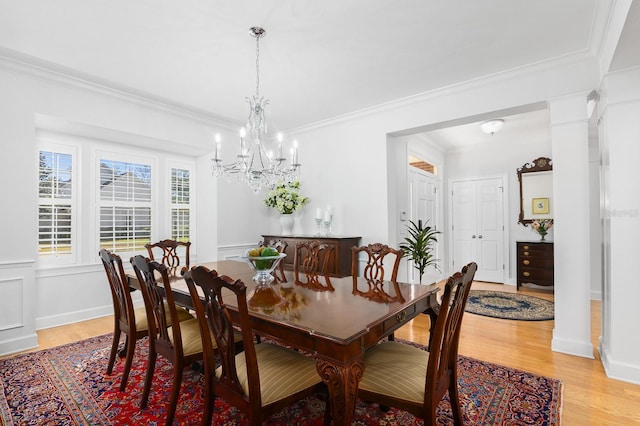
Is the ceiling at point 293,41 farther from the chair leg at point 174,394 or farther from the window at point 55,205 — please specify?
the chair leg at point 174,394

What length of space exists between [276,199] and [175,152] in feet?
5.48

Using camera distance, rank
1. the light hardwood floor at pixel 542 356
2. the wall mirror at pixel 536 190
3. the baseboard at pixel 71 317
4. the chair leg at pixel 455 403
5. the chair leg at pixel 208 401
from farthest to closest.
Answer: the wall mirror at pixel 536 190, the baseboard at pixel 71 317, the light hardwood floor at pixel 542 356, the chair leg at pixel 455 403, the chair leg at pixel 208 401

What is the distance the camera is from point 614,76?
247cm

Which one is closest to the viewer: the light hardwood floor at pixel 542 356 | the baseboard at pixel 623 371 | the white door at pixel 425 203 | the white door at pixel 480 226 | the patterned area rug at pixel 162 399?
the patterned area rug at pixel 162 399

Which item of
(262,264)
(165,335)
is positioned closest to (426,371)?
(262,264)

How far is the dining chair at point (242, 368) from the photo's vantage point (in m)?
1.38

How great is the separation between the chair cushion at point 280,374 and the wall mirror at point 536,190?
5599 mm

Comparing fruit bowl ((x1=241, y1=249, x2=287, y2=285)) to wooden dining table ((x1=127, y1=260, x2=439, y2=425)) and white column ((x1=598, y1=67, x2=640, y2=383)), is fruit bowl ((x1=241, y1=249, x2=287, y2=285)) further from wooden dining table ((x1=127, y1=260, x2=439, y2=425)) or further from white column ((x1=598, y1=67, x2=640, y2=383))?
white column ((x1=598, y1=67, x2=640, y2=383))

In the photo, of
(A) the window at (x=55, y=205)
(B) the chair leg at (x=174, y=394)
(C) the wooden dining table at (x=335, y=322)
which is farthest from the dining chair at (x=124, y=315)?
(A) the window at (x=55, y=205)

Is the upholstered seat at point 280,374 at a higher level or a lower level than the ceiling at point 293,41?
lower

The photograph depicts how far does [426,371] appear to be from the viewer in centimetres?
148

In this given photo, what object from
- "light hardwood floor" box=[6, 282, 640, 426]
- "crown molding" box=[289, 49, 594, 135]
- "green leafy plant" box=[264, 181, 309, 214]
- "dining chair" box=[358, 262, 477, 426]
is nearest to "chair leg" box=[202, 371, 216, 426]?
"dining chair" box=[358, 262, 477, 426]

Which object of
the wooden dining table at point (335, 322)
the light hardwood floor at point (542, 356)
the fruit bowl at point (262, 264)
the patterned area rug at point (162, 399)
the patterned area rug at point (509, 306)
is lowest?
the patterned area rug at point (509, 306)

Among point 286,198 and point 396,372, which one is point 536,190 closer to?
point 286,198
